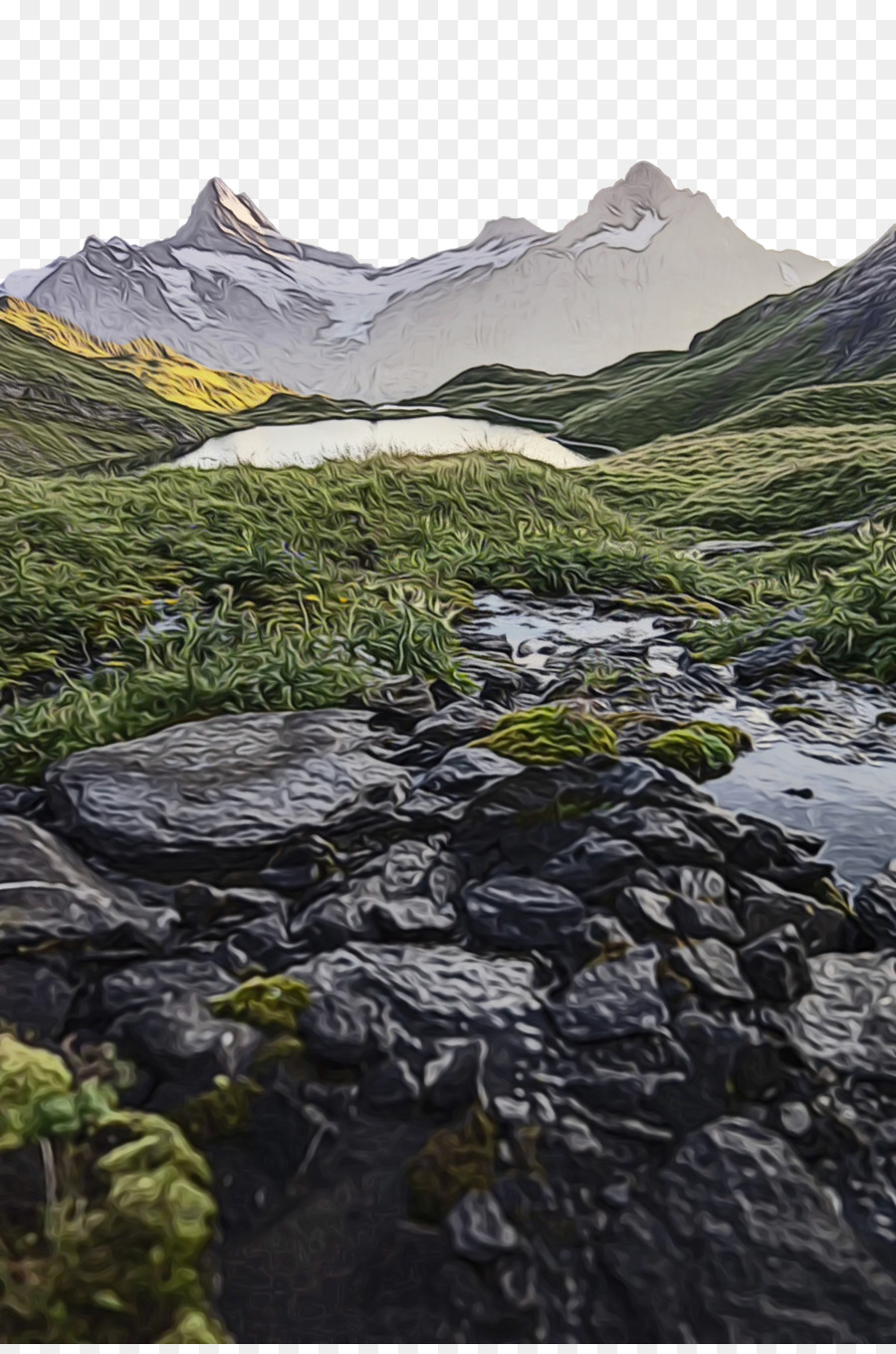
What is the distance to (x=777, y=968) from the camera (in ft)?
9.79

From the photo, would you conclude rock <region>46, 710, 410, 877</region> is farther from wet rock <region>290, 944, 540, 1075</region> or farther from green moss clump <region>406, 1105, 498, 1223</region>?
green moss clump <region>406, 1105, 498, 1223</region>

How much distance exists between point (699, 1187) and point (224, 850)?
200cm

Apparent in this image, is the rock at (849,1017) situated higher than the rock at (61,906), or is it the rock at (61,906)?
the rock at (61,906)

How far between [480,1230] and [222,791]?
78.5 inches

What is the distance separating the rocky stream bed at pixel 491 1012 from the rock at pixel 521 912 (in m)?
0.01

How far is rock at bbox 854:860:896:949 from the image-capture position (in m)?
3.27

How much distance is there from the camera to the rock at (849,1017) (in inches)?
109

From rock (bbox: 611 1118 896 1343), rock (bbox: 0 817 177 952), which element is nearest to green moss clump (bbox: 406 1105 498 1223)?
rock (bbox: 611 1118 896 1343)

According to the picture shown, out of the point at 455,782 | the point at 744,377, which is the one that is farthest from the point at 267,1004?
the point at 744,377

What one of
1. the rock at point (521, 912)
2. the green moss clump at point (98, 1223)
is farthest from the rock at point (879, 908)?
the green moss clump at point (98, 1223)

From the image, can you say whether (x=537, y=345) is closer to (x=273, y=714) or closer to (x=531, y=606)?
(x=531, y=606)

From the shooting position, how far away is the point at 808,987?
118 inches

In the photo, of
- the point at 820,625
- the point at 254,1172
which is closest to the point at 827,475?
the point at 820,625

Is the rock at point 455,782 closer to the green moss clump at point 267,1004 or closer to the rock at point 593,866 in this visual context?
the rock at point 593,866
